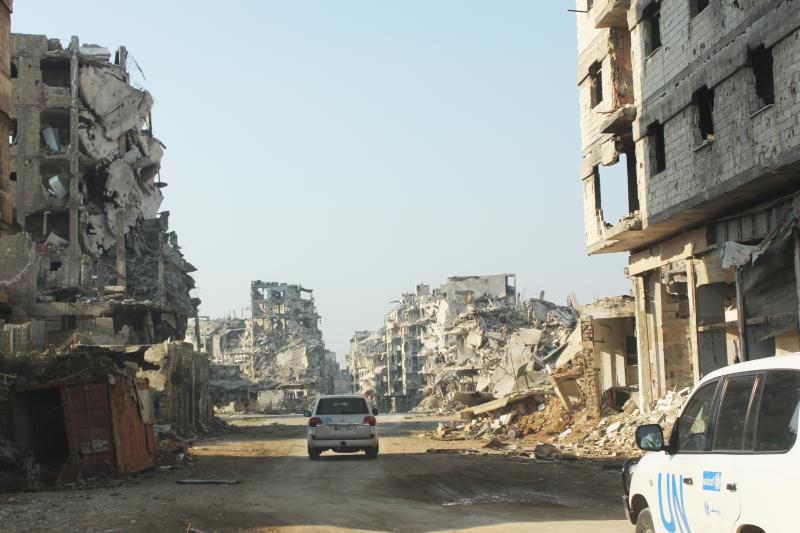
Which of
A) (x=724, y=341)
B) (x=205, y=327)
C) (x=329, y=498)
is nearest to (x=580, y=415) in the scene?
(x=724, y=341)

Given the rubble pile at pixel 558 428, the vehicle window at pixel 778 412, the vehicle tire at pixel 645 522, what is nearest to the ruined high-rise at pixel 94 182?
the rubble pile at pixel 558 428

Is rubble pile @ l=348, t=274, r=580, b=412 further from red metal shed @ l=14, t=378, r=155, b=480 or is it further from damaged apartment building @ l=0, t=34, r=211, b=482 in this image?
red metal shed @ l=14, t=378, r=155, b=480

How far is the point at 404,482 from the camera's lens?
57.0 feet

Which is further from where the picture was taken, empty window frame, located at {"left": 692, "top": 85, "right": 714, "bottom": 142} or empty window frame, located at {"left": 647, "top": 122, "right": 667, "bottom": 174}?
empty window frame, located at {"left": 647, "top": 122, "right": 667, "bottom": 174}

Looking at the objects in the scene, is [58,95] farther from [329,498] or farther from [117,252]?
[329,498]

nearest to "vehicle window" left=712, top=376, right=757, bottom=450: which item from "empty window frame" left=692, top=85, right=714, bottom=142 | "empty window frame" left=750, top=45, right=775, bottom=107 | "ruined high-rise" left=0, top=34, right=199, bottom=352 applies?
"empty window frame" left=750, top=45, right=775, bottom=107

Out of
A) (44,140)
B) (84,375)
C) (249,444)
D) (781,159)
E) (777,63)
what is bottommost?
(249,444)

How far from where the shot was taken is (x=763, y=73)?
63.5 feet

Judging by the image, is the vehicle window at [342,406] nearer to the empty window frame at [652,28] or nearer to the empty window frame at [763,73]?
the empty window frame at [652,28]

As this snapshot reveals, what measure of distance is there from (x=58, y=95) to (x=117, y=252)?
11988 mm

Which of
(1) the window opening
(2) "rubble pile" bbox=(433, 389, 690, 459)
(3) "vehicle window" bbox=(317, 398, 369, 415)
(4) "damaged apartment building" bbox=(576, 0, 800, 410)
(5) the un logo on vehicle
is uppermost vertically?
(1) the window opening

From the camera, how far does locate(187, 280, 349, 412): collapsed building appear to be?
320 feet

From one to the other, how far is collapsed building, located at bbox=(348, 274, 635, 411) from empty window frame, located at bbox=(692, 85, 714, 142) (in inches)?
342

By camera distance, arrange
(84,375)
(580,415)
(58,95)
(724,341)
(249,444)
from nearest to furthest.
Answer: (84,375)
(724,341)
(580,415)
(249,444)
(58,95)
